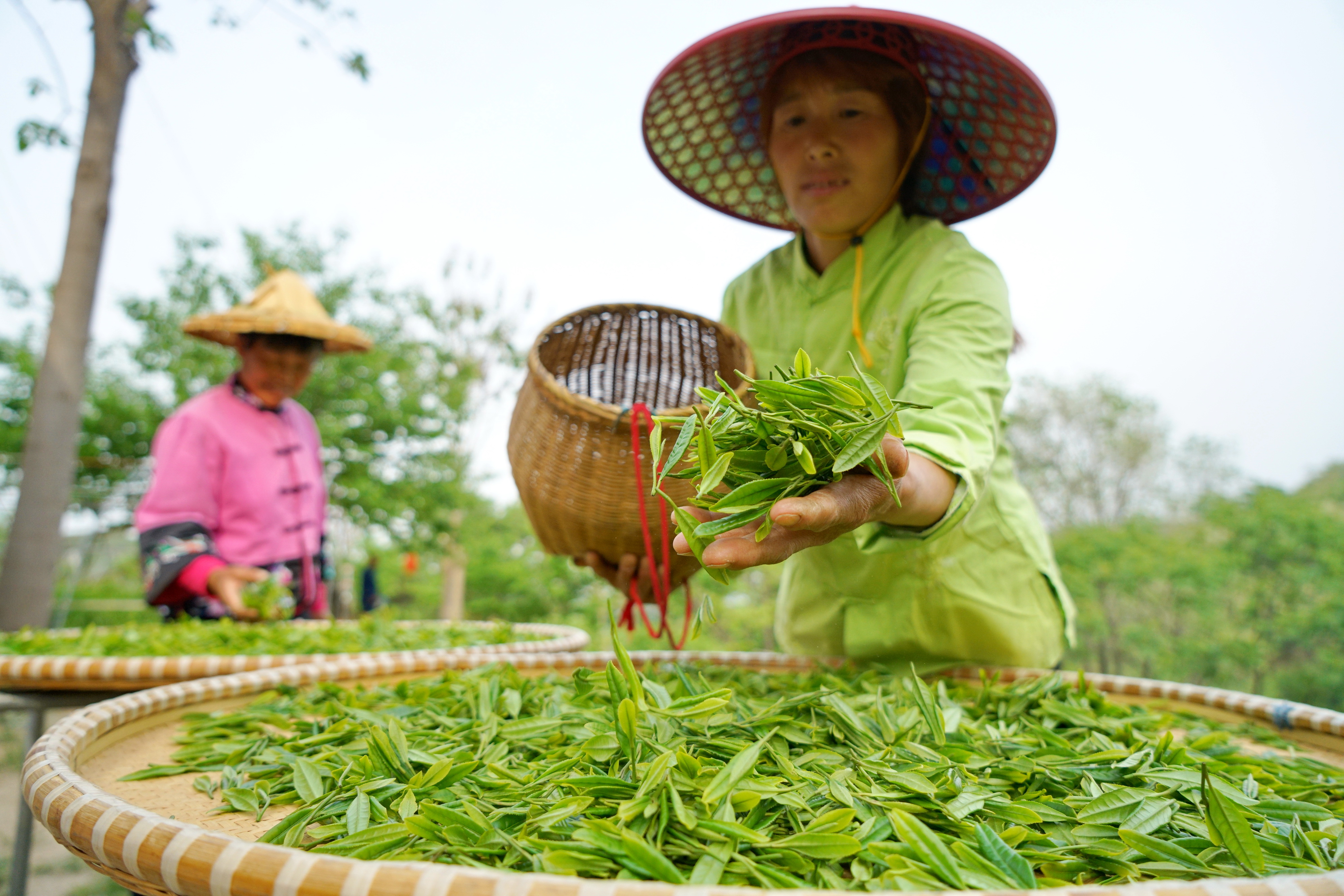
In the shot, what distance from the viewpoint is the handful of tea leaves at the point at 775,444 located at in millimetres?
778

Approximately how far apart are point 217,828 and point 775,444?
26.3 inches

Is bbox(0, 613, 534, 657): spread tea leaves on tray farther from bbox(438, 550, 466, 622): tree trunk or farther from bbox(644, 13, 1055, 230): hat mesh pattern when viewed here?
bbox(438, 550, 466, 622): tree trunk

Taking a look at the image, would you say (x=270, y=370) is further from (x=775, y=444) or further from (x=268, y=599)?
(x=775, y=444)

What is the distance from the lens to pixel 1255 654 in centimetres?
525

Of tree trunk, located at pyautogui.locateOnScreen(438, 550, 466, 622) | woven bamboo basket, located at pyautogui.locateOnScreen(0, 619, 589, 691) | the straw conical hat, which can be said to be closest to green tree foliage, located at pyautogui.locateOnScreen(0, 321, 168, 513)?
tree trunk, located at pyautogui.locateOnScreen(438, 550, 466, 622)

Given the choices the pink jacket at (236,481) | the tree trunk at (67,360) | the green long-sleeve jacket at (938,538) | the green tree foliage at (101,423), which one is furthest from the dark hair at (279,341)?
the green tree foliage at (101,423)

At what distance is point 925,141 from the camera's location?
1.74 meters

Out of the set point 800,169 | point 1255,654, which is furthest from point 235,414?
point 1255,654

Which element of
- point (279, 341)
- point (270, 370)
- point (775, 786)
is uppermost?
point (279, 341)

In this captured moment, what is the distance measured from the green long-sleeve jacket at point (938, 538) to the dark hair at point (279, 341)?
6.29 ft

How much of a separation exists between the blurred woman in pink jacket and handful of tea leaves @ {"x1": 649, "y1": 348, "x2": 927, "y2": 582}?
7.24ft

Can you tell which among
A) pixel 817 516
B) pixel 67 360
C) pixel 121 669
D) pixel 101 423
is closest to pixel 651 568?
pixel 817 516

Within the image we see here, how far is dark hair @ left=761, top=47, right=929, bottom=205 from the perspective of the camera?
1.50 meters

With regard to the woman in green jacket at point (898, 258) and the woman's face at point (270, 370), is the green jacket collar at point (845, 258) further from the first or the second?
the woman's face at point (270, 370)
